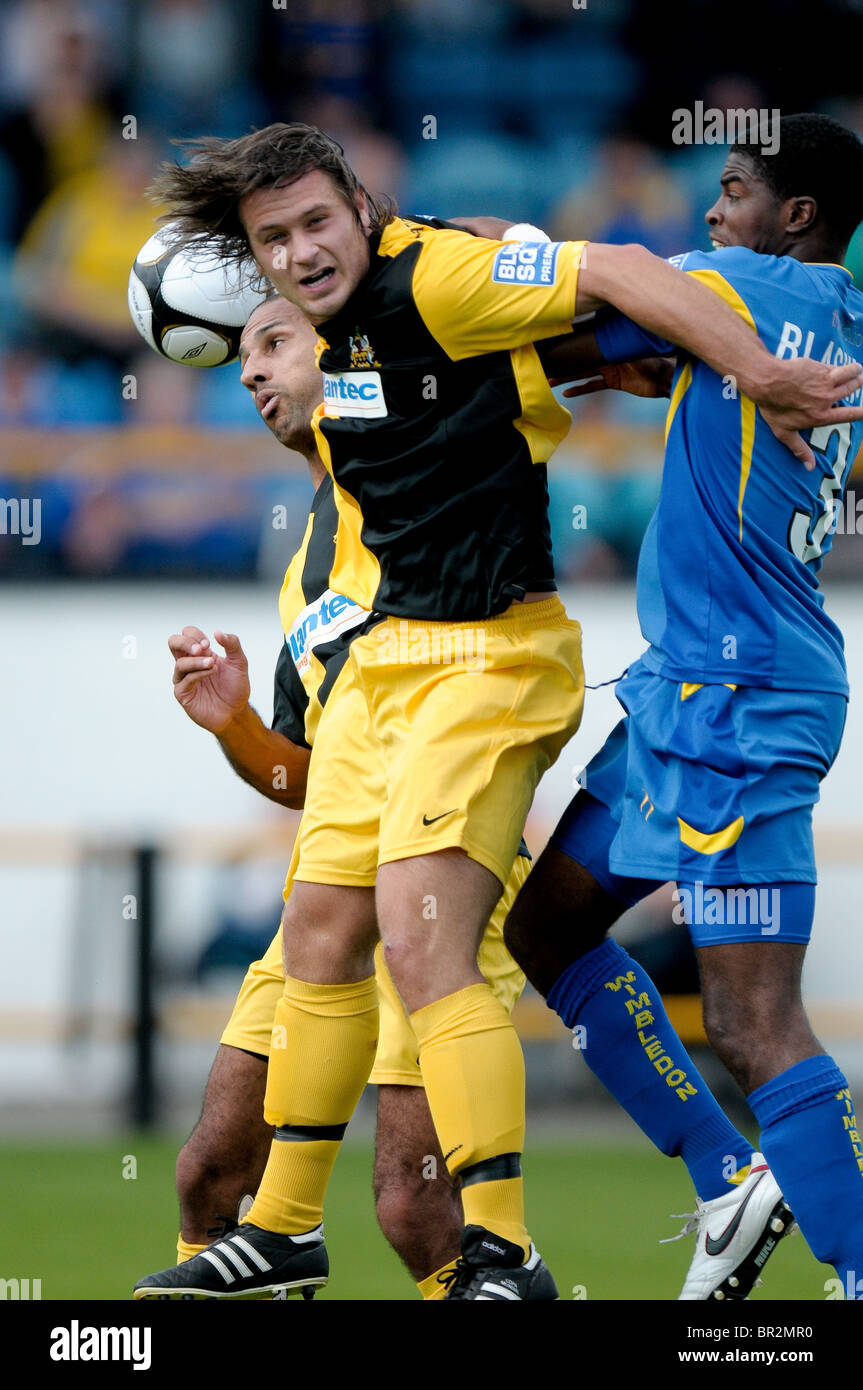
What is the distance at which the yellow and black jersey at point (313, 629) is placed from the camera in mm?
3518

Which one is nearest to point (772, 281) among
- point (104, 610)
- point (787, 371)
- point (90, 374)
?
point (787, 371)

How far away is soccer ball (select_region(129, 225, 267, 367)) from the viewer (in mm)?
3977

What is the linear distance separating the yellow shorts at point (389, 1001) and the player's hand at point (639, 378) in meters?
0.95

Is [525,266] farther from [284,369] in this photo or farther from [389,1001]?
[389,1001]

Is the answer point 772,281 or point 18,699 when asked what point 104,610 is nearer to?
point 18,699

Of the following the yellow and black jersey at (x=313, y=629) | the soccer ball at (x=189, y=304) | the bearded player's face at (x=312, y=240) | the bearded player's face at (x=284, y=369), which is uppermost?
the soccer ball at (x=189, y=304)

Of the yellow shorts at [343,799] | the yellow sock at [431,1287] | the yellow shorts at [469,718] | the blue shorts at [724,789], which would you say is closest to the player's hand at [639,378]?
the yellow shorts at [469,718]

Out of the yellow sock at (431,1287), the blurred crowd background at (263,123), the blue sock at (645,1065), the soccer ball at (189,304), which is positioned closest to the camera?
the blue sock at (645,1065)

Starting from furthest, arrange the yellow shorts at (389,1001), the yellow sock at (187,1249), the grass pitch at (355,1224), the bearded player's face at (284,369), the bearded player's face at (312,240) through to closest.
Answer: the grass pitch at (355,1224)
the bearded player's face at (284,369)
the yellow sock at (187,1249)
the yellow shorts at (389,1001)
the bearded player's face at (312,240)

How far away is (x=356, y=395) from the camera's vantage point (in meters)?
3.05

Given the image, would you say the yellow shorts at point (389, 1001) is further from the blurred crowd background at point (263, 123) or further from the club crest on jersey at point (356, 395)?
the blurred crowd background at point (263, 123)

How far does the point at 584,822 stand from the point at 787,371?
865 millimetres

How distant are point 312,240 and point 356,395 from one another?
268mm

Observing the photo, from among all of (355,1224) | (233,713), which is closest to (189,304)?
(233,713)
